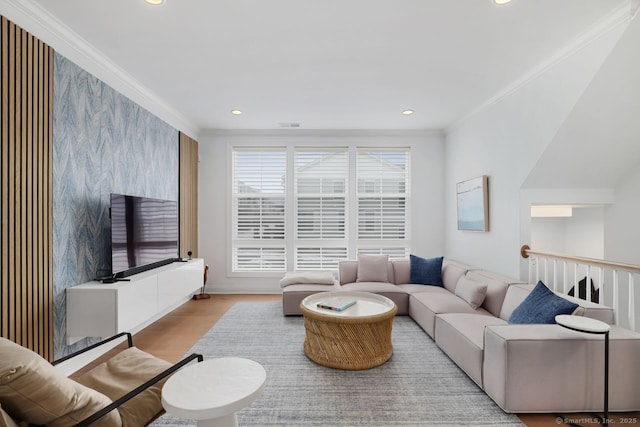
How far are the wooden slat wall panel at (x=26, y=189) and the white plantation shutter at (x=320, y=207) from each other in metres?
3.39

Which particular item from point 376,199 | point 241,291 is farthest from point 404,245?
point 241,291

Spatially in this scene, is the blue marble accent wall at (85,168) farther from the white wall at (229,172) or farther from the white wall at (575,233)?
the white wall at (575,233)

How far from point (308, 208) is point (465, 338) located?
3.37 meters

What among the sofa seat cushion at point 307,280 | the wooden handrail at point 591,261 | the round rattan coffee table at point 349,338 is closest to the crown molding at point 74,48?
the sofa seat cushion at point 307,280

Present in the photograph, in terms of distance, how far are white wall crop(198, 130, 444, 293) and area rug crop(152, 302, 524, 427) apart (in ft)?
6.54

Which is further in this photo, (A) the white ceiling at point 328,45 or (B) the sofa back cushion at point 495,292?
(B) the sofa back cushion at point 495,292

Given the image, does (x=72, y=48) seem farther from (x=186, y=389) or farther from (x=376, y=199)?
(x=376, y=199)

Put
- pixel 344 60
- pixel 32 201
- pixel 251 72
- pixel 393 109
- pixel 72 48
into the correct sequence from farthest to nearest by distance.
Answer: pixel 393 109, pixel 251 72, pixel 344 60, pixel 72 48, pixel 32 201

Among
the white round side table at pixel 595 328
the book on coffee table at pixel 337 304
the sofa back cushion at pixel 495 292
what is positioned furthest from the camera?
the sofa back cushion at pixel 495 292

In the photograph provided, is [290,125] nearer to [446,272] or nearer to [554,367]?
[446,272]

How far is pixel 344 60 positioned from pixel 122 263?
2852mm

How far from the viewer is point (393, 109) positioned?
4172mm

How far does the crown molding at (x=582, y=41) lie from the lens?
7.16ft

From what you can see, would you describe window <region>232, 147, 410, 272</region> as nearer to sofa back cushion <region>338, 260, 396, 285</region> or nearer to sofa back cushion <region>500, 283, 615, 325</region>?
sofa back cushion <region>338, 260, 396, 285</region>
